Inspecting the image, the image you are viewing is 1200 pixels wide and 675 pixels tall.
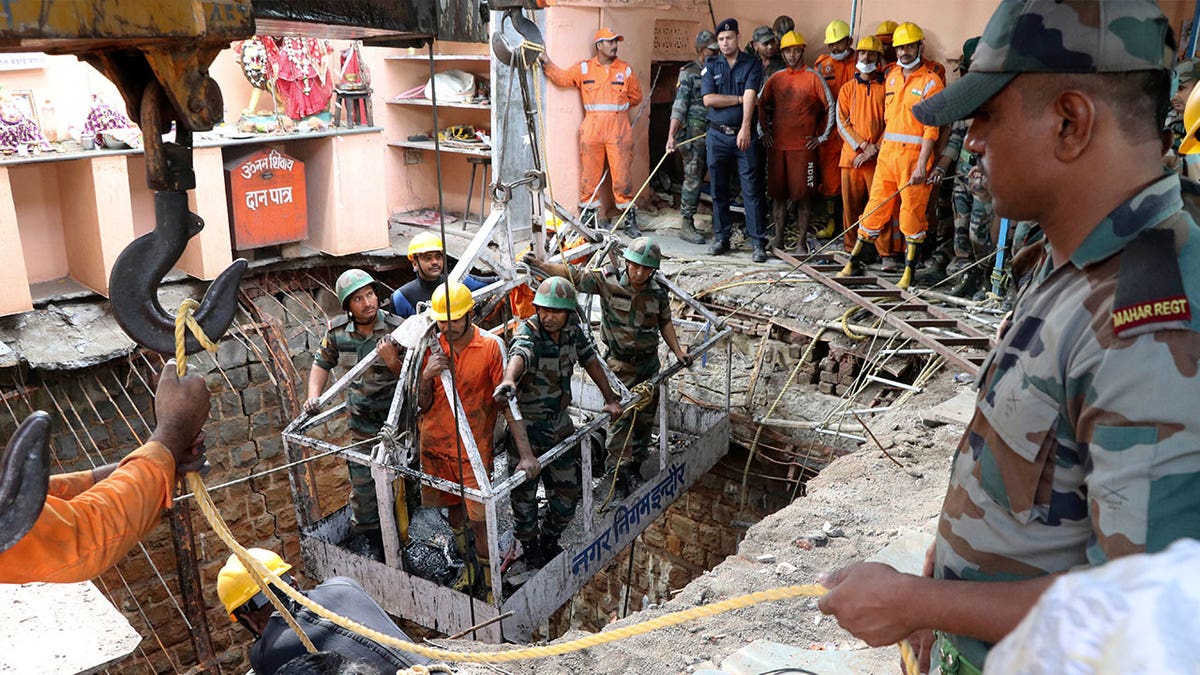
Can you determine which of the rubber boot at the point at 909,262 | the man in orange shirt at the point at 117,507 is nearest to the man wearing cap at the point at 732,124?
the rubber boot at the point at 909,262

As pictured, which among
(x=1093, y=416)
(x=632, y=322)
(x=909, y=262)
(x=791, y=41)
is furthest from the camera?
(x=791, y=41)

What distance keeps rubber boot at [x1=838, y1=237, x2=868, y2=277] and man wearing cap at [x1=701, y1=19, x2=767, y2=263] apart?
3.67 feet

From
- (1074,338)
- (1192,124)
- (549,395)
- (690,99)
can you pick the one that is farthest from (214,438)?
(1074,338)

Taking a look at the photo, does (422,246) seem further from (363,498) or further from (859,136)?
(859,136)

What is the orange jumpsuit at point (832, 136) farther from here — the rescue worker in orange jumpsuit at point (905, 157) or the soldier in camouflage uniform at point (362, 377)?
the soldier in camouflage uniform at point (362, 377)

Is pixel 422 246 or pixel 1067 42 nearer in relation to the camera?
pixel 1067 42

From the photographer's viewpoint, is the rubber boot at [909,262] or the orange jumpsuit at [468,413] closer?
the orange jumpsuit at [468,413]

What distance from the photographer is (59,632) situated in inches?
141

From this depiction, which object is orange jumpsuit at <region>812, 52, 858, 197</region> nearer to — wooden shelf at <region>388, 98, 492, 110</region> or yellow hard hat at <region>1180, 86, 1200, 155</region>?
wooden shelf at <region>388, 98, 492, 110</region>

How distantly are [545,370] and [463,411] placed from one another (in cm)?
59

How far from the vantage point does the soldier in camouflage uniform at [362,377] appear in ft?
20.6

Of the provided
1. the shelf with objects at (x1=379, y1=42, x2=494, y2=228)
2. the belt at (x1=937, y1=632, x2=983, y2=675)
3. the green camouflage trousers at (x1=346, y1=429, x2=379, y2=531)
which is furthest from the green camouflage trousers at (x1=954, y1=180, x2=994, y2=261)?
the belt at (x1=937, y1=632, x2=983, y2=675)

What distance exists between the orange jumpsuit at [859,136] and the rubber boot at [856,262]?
175mm

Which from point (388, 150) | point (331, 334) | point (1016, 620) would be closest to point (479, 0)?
point (1016, 620)
